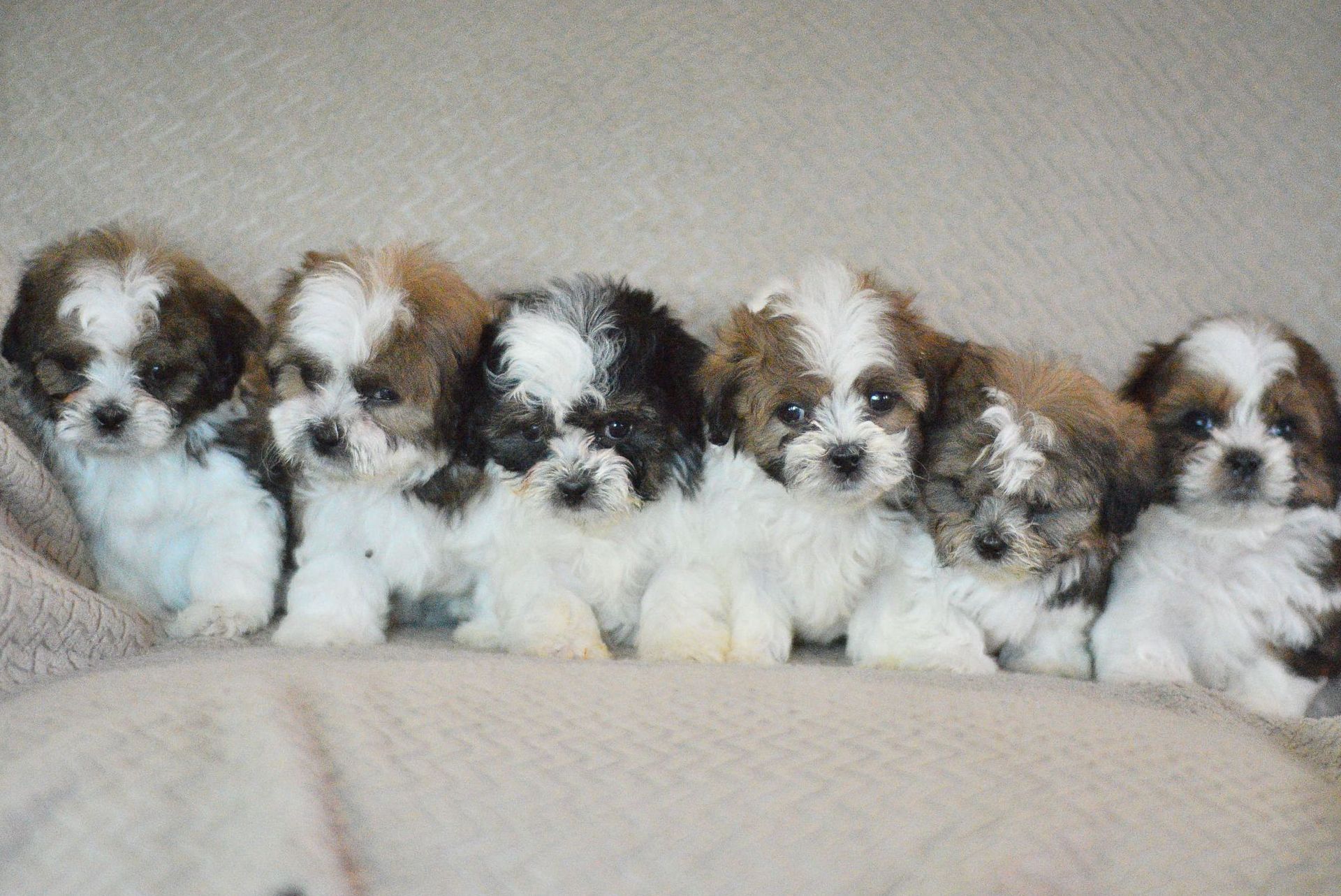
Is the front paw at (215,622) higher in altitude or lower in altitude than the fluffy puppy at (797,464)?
lower

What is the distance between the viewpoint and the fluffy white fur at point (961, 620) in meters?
2.46

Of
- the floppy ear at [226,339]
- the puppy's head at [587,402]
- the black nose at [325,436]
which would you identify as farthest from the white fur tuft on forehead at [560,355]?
the floppy ear at [226,339]

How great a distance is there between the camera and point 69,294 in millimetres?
2459

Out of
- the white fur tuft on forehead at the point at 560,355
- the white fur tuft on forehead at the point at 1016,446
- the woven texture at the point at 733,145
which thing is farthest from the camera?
the woven texture at the point at 733,145

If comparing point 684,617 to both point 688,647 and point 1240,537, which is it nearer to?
point 688,647

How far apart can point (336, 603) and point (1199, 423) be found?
195cm

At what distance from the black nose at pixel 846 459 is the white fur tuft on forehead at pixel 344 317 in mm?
950

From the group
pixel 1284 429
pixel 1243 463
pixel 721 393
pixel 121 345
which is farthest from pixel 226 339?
pixel 1284 429

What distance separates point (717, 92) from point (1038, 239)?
36.0 inches

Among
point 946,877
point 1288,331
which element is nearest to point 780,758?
point 946,877

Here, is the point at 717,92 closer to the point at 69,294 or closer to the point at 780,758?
the point at 69,294

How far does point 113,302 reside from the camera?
2453mm

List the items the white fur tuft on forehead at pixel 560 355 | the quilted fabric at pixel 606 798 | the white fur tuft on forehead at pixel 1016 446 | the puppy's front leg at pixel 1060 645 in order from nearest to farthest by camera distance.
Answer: the quilted fabric at pixel 606 798 → the white fur tuft on forehead at pixel 1016 446 → the white fur tuft on forehead at pixel 560 355 → the puppy's front leg at pixel 1060 645

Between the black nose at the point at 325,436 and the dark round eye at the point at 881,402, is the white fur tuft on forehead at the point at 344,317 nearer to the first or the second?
the black nose at the point at 325,436
